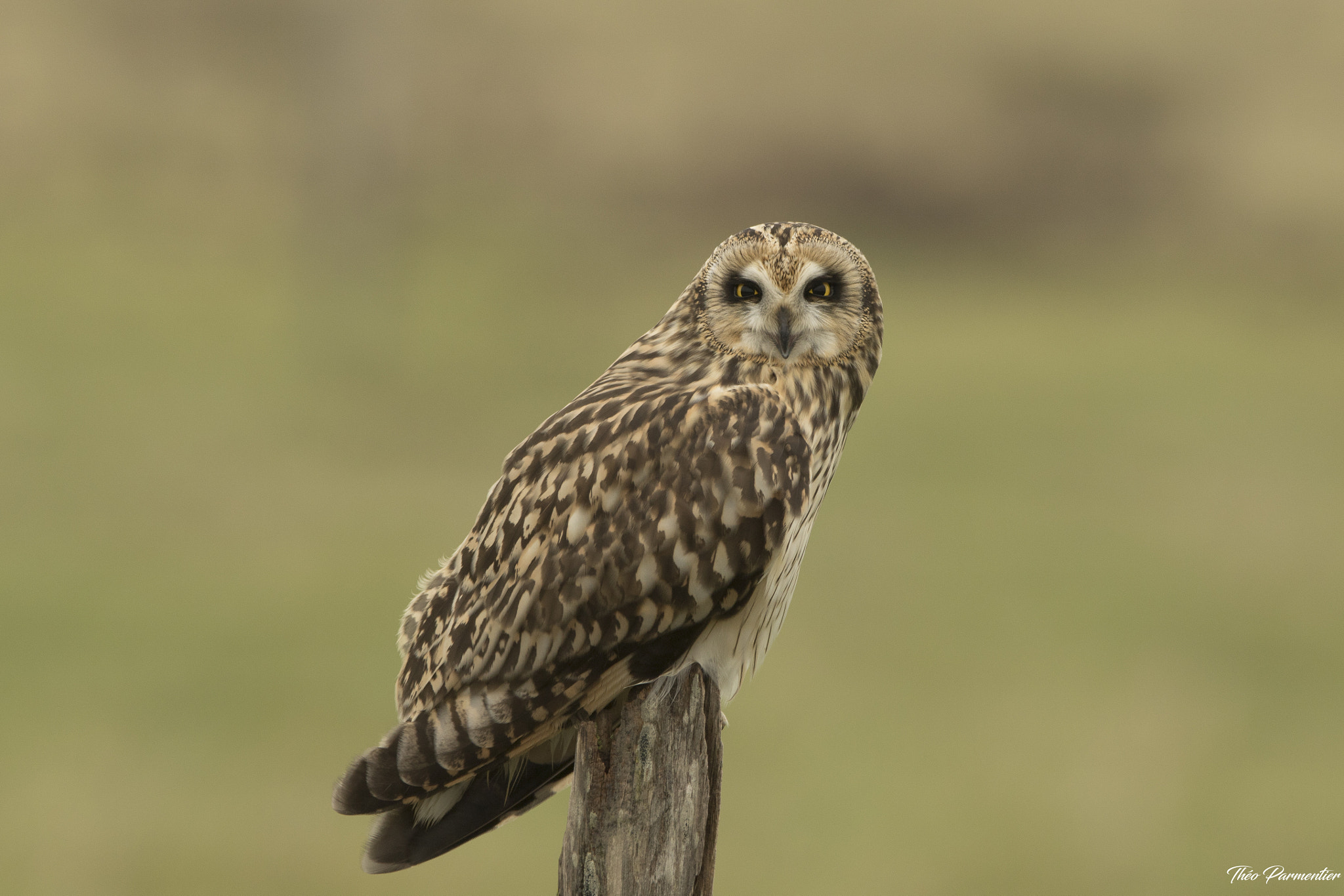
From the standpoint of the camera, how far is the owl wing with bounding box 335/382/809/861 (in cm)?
318

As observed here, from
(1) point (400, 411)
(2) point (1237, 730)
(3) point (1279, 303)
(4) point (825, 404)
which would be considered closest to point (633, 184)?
(1) point (400, 411)

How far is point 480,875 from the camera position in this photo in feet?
40.3

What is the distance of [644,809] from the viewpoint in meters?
2.81

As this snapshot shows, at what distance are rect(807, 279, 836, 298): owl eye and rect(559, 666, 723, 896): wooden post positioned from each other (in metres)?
1.14

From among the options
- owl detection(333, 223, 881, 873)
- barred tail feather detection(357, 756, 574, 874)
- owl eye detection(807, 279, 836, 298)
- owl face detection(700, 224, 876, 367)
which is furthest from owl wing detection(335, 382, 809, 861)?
owl eye detection(807, 279, 836, 298)

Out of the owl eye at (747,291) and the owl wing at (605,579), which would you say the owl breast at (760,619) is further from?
the owl eye at (747,291)

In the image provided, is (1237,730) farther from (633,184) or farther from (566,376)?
(633,184)

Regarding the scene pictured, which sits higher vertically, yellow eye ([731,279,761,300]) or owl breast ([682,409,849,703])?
yellow eye ([731,279,761,300])

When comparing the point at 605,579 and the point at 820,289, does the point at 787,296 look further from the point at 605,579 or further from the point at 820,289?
the point at 605,579

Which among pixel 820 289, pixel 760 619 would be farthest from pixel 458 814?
pixel 820 289

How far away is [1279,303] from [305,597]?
1888cm

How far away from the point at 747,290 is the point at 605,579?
841 mm

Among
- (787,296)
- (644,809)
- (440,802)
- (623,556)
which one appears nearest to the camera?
(644,809)

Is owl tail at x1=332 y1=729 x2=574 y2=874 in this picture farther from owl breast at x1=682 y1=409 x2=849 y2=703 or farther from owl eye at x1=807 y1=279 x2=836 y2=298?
owl eye at x1=807 y1=279 x2=836 y2=298
